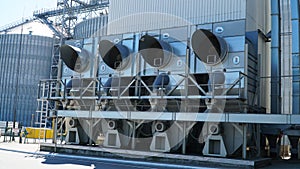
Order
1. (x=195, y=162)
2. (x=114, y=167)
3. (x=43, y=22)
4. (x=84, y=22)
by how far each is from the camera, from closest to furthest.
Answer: (x=114, y=167), (x=195, y=162), (x=84, y=22), (x=43, y=22)

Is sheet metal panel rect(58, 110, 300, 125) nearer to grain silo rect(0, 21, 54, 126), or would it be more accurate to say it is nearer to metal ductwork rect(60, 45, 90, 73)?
metal ductwork rect(60, 45, 90, 73)

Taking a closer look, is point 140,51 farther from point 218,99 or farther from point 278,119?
point 278,119

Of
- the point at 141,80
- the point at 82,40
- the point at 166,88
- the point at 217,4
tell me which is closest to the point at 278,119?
the point at 166,88

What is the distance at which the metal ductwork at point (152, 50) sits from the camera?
1631 cm

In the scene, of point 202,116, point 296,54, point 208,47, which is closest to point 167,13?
point 208,47

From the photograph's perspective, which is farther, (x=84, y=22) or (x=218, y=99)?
(x=84, y=22)

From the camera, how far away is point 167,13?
2173 centimetres

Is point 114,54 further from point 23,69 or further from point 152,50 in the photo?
point 23,69

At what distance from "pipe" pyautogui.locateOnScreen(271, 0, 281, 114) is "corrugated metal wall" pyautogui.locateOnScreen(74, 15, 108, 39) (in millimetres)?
23681

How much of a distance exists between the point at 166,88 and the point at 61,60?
739cm

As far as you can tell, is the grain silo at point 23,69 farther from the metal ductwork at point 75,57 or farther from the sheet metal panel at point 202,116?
the sheet metal panel at point 202,116

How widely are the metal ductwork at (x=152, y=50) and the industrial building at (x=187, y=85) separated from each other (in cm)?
5

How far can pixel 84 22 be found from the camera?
4125 cm

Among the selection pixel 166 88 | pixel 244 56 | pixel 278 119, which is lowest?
pixel 278 119
